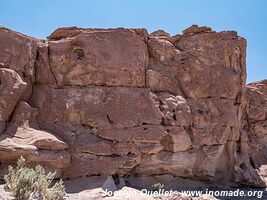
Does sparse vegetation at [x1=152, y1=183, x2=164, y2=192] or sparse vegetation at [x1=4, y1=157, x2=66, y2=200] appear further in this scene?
sparse vegetation at [x1=152, y1=183, x2=164, y2=192]

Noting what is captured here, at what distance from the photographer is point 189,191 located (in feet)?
38.3

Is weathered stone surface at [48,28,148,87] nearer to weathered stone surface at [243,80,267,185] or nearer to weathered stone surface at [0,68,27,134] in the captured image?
weathered stone surface at [0,68,27,134]

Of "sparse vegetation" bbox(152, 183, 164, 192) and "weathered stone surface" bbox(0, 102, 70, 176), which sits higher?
"weathered stone surface" bbox(0, 102, 70, 176)

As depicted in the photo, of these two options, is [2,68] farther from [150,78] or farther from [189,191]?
[189,191]

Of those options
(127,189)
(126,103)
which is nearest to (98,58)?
(126,103)

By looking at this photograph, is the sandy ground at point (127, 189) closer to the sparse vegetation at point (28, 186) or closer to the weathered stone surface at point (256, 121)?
the sparse vegetation at point (28, 186)

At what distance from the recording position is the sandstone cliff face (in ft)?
33.2

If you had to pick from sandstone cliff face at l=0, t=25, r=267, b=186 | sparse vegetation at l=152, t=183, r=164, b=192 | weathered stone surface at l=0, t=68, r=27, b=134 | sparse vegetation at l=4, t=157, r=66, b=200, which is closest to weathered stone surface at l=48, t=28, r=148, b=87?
sandstone cliff face at l=0, t=25, r=267, b=186

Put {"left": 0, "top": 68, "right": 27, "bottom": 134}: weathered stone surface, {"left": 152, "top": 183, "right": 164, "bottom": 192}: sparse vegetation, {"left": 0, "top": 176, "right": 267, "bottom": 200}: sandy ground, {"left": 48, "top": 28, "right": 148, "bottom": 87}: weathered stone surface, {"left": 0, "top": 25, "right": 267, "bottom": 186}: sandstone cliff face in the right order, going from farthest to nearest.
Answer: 1. {"left": 48, "top": 28, "right": 148, "bottom": 87}: weathered stone surface
2. {"left": 152, "top": 183, "right": 164, "bottom": 192}: sparse vegetation
3. {"left": 0, "top": 25, "right": 267, "bottom": 186}: sandstone cliff face
4. {"left": 0, "top": 68, "right": 27, "bottom": 134}: weathered stone surface
5. {"left": 0, "top": 176, "right": 267, "bottom": 200}: sandy ground

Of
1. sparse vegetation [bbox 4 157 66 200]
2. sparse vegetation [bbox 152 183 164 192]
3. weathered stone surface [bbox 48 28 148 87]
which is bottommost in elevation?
sparse vegetation [bbox 152 183 164 192]

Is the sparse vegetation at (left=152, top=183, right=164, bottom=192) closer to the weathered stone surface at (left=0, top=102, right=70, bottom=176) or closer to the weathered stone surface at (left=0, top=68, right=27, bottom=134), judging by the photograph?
the weathered stone surface at (left=0, top=102, right=70, bottom=176)

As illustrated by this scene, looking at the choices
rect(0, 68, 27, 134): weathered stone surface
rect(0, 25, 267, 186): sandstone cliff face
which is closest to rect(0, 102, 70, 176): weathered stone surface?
rect(0, 25, 267, 186): sandstone cliff face

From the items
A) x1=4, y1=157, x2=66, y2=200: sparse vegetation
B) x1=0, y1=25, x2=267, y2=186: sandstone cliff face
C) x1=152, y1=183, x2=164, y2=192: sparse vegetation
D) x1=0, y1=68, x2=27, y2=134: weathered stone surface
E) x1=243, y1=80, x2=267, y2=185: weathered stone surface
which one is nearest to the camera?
x1=4, y1=157, x2=66, y2=200: sparse vegetation

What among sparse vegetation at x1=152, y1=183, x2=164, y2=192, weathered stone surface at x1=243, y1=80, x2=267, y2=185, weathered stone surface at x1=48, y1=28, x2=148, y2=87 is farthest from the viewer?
weathered stone surface at x1=243, y1=80, x2=267, y2=185
